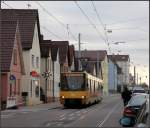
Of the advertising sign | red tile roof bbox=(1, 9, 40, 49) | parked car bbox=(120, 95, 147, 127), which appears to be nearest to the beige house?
red tile roof bbox=(1, 9, 40, 49)

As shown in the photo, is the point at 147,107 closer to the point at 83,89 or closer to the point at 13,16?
the point at 83,89

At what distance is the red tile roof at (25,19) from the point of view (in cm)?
5412

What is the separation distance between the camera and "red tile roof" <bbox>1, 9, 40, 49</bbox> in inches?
2131

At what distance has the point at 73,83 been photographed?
153ft

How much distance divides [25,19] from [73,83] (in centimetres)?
1243

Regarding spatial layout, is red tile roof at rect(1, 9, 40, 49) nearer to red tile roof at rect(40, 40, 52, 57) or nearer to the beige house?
the beige house

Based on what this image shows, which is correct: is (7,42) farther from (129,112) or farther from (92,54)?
(92,54)

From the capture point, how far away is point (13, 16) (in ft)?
189

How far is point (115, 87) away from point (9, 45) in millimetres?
110356

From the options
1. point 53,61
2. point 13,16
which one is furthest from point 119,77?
point 13,16

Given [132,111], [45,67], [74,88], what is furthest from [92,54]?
[132,111]

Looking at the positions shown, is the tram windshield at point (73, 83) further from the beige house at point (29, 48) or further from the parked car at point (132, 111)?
the parked car at point (132, 111)

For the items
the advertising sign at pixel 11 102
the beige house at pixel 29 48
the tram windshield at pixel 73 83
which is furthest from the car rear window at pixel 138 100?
the beige house at pixel 29 48

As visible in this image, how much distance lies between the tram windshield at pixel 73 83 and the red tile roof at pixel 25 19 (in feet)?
27.0
